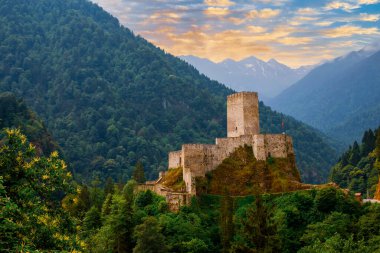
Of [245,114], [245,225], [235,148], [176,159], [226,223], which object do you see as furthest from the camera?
[176,159]

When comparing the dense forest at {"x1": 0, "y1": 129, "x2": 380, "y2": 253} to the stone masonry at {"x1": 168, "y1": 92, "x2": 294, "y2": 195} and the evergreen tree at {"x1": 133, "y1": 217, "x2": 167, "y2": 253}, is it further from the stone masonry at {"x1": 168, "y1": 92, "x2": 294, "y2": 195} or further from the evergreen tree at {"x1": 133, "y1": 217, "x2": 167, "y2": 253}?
the stone masonry at {"x1": 168, "y1": 92, "x2": 294, "y2": 195}

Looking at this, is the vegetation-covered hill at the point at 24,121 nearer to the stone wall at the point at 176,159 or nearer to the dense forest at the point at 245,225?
the stone wall at the point at 176,159

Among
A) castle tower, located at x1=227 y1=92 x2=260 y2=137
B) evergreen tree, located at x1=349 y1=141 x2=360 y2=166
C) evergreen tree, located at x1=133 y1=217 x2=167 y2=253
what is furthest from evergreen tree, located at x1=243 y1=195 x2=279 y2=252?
evergreen tree, located at x1=349 y1=141 x2=360 y2=166

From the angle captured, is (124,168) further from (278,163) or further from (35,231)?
(35,231)

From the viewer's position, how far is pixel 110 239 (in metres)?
61.1

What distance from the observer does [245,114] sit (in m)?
66.4

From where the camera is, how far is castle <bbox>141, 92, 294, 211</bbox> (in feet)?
205

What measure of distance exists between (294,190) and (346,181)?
68529mm

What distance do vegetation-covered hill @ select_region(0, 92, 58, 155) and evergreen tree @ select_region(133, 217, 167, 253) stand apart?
8518 cm

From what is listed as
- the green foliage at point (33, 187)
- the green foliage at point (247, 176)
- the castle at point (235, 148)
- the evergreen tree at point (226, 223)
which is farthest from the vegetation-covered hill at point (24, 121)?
the green foliage at point (33, 187)

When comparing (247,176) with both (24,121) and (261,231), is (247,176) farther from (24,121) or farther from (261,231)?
(24,121)

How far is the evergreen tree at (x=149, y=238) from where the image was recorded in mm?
55188

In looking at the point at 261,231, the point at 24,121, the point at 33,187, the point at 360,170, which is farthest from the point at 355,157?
the point at 33,187

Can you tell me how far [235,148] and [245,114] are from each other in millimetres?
4676
